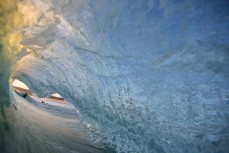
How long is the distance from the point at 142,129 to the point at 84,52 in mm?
1361

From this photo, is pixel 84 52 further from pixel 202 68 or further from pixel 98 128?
pixel 98 128

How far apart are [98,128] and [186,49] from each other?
2.81m

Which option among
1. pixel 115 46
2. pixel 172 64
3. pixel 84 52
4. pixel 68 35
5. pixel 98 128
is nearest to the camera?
pixel 172 64

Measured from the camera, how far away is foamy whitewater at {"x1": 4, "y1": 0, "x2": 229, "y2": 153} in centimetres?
180

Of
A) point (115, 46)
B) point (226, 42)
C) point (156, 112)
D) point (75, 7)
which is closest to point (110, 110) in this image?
point (156, 112)

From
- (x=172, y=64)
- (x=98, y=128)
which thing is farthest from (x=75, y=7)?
(x=98, y=128)

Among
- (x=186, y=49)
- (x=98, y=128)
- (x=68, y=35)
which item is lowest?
(x=98, y=128)

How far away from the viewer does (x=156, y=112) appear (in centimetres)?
242

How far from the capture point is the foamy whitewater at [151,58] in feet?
5.91

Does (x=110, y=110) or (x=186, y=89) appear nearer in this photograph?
(x=186, y=89)

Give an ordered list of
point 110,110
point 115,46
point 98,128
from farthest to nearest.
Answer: point 98,128
point 110,110
point 115,46

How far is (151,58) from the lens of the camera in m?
2.19

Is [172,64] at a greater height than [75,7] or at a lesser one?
lesser

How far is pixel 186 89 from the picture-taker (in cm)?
209
